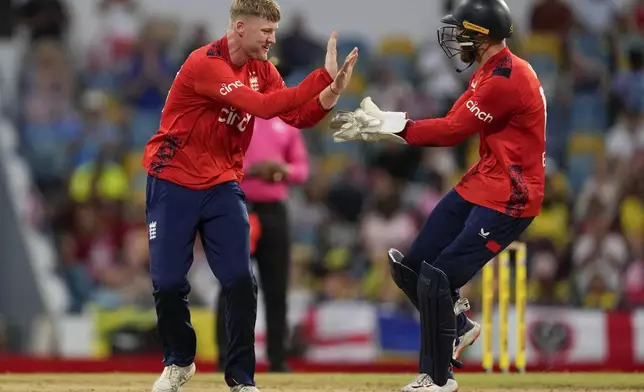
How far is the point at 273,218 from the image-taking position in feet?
33.9

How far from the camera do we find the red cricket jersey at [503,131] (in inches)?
289

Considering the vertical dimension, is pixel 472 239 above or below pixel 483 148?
below

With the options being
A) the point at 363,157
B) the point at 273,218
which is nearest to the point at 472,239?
the point at 273,218

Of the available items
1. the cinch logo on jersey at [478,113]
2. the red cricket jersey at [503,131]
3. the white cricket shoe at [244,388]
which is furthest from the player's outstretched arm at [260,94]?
the white cricket shoe at [244,388]

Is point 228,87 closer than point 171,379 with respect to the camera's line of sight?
Yes

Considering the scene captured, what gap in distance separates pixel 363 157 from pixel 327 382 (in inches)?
285

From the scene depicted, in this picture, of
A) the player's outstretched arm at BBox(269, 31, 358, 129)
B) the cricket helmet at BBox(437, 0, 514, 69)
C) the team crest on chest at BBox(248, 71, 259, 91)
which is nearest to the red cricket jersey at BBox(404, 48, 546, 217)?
the cricket helmet at BBox(437, 0, 514, 69)

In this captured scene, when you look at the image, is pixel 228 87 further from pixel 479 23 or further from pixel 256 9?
pixel 479 23

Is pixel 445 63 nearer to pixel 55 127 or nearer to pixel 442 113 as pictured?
pixel 442 113

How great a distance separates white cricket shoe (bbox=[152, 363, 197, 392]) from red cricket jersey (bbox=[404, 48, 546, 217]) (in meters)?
1.79

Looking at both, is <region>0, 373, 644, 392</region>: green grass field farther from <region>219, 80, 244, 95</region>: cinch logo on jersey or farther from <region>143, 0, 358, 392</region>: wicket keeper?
<region>219, 80, 244, 95</region>: cinch logo on jersey

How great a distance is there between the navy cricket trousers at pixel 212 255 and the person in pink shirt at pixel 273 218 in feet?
9.43

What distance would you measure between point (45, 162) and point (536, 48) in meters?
6.17

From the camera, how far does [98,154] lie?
607 inches
